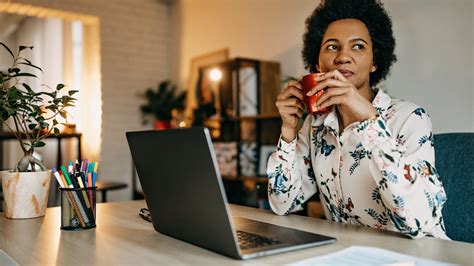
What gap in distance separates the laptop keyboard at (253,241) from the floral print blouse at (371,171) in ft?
0.96

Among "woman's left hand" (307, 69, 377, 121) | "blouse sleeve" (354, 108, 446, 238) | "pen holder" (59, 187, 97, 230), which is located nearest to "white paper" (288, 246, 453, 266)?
"blouse sleeve" (354, 108, 446, 238)

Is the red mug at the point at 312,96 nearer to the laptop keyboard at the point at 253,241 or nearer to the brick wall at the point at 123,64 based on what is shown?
the laptop keyboard at the point at 253,241

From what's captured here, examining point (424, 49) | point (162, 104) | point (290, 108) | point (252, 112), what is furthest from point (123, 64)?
point (290, 108)

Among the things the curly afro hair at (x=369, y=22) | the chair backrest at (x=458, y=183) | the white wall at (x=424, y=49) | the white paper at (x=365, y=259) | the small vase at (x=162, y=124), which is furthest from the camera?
the small vase at (x=162, y=124)

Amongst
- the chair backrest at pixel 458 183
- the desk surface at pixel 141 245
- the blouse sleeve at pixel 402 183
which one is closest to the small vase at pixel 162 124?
the desk surface at pixel 141 245

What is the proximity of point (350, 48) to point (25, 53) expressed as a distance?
20.2 feet

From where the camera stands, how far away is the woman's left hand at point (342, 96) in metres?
1.01

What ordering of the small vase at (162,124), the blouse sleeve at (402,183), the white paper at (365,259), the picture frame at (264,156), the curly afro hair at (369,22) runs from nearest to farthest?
1. the white paper at (365,259)
2. the blouse sleeve at (402,183)
3. the curly afro hair at (369,22)
4. the picture frame at (264,156)
5. the small vase at (162,124)

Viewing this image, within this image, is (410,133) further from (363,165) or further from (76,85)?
(76,85)

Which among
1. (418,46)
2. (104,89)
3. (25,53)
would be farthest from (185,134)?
(25,53)

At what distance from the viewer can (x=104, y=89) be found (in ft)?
15.2

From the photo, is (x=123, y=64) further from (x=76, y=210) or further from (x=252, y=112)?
(x=76, y=210)

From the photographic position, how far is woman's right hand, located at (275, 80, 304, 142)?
1.27m

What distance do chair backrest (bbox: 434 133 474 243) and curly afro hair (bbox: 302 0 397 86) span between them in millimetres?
358
